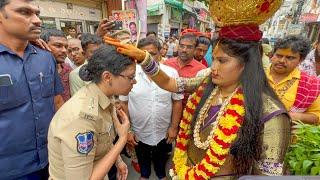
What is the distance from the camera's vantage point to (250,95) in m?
1.56

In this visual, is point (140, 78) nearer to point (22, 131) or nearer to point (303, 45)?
point (22, 131)

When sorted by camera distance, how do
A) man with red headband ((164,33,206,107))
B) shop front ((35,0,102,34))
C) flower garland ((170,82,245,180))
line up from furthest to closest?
shop front ((35,0,102,34)), man with red headband ((164,33,206,107)), flower garland ((170,82,245,180))

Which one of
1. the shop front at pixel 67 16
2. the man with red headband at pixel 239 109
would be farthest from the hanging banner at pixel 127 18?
the shop front at pixel 67 16

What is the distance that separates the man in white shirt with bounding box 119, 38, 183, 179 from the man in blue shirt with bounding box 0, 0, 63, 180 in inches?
44.8

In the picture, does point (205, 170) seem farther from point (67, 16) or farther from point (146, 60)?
point (67, 16)

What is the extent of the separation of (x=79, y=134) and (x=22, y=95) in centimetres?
66

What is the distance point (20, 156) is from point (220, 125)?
4.79 ft

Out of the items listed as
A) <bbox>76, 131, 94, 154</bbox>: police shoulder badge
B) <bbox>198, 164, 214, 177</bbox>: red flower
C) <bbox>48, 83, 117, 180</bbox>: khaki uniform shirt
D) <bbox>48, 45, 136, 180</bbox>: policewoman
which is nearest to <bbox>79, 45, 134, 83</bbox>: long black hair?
<bbox>48, 45, 136, 180</bbox>: policewoman

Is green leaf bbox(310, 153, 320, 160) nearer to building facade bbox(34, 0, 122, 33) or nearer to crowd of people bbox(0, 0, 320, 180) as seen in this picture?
crowd of people bbox(0, 0, 320, 180)

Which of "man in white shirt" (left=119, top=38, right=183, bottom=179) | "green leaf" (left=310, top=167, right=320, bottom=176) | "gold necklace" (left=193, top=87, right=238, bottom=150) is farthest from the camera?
"man in white shirt" (left=119, top=38, right=183, bottom=179)

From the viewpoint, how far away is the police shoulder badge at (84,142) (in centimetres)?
145

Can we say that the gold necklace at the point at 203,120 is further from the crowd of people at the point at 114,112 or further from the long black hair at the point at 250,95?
the long black hair at the point at 250,95

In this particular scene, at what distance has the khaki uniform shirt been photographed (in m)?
1.45

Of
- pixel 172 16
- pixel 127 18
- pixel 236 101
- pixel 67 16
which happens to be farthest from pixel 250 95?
pixel 172 16
